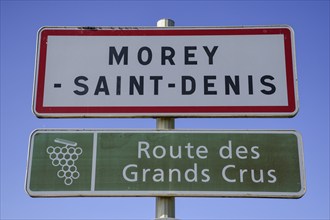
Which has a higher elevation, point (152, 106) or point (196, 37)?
point (196, 37)

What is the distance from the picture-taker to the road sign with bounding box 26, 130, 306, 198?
9.26 ft

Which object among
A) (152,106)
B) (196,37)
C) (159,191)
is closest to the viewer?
(159,191)

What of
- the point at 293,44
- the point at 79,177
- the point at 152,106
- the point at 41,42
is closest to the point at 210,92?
the point at 152,106

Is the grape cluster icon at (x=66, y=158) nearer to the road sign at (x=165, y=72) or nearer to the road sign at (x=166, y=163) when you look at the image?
the road sign at (x=166, y=163)

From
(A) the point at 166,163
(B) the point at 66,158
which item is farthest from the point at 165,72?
(B) the point at 66,158

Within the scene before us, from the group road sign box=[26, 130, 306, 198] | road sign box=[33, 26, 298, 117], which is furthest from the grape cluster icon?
road sign box=[33, 26, 298, 117]

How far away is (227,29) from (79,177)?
57.7 inches

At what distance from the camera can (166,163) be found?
2.87 m

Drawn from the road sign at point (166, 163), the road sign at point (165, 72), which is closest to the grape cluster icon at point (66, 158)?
the road sign at point (166, 163)

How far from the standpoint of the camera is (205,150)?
2906 millimetres

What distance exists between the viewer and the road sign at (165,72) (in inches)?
122

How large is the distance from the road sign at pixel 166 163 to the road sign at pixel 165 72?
19cm

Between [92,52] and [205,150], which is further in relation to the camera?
[92,52]

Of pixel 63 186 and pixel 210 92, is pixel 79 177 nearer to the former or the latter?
pixel 63 186
